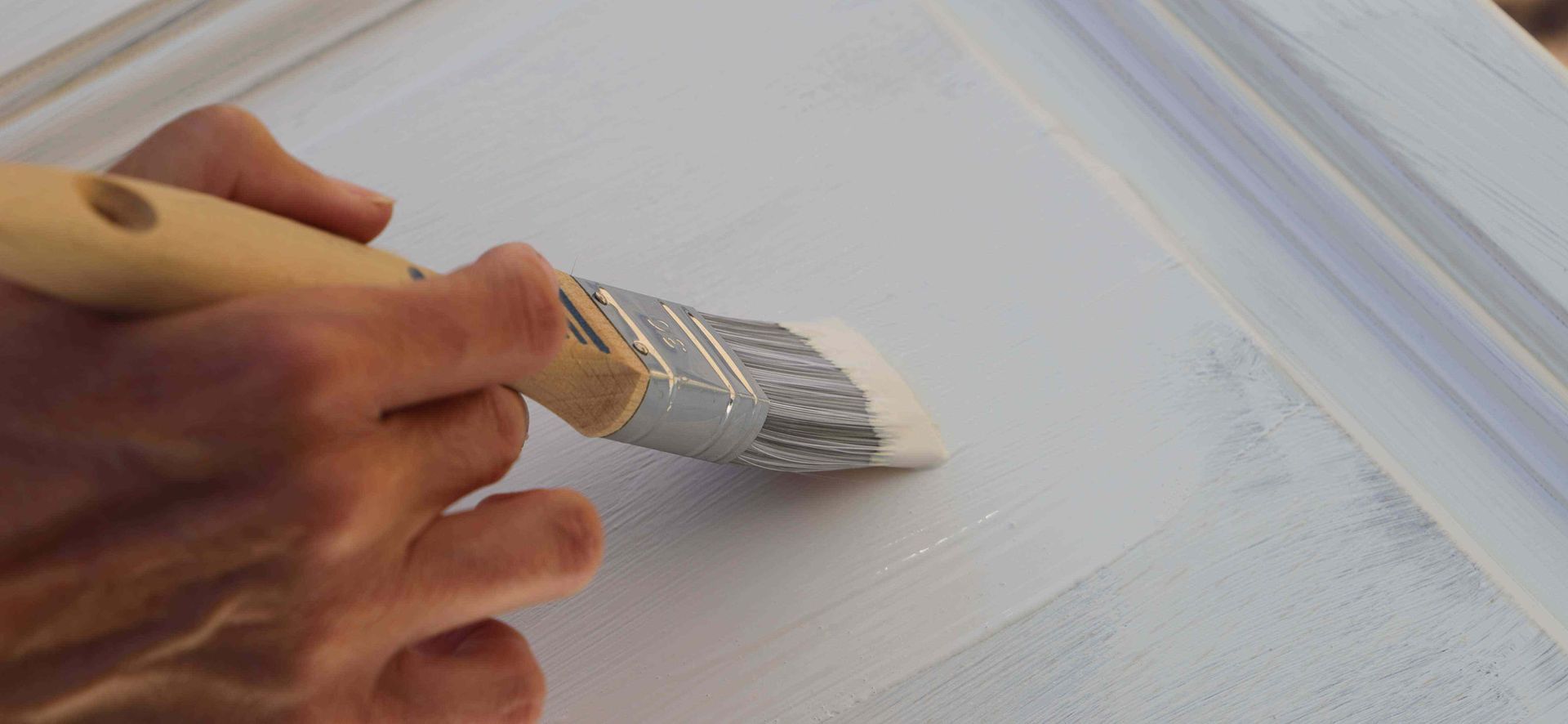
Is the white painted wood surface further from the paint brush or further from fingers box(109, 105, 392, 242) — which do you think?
fingers box(109, 105, 392, 242)

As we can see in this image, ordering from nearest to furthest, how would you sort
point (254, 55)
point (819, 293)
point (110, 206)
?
point (110, 206)
point (819, 293)
point (254, 55)

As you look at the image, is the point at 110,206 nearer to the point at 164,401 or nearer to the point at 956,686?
the point at 164,401

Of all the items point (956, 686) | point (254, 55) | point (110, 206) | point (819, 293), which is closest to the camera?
point (110, 206)

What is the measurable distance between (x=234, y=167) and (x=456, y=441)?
139mm

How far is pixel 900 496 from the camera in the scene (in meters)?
0.60

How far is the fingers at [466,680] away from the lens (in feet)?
1.25

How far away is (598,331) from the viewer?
0.49 metres

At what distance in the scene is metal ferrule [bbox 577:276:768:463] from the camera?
0.51 metres

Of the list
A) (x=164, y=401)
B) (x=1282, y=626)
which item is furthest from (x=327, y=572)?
(x=1282, y=626)

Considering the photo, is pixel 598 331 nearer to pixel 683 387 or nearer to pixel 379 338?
pixel 683 387

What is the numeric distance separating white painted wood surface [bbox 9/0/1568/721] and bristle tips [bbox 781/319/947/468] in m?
0.01

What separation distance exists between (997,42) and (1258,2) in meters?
0.16

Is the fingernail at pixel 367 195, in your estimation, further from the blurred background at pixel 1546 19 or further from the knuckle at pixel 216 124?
the blurred background at pixel 1546 19

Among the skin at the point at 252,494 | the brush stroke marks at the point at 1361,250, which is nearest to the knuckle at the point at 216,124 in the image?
the skin at the point at 252,494
